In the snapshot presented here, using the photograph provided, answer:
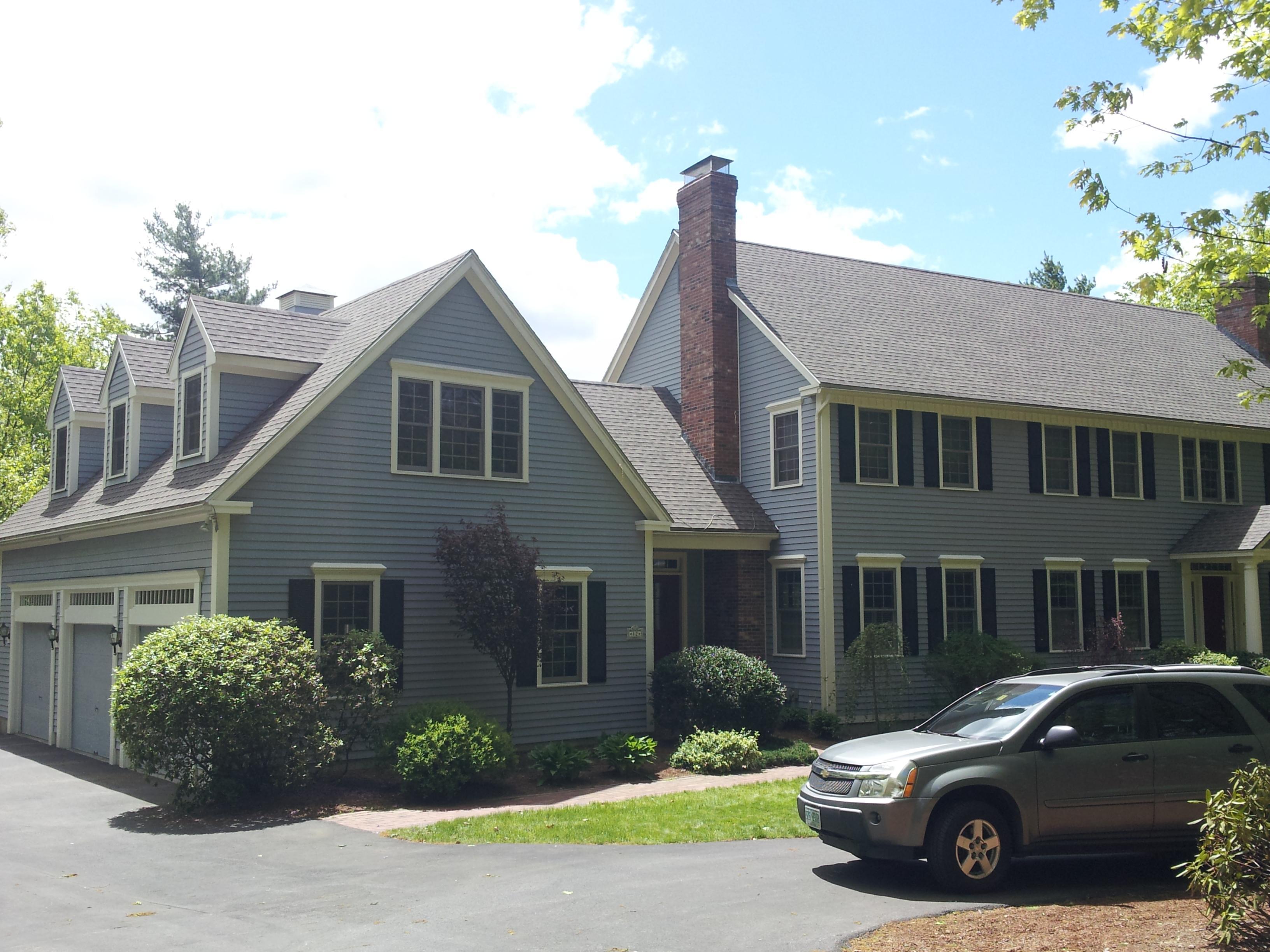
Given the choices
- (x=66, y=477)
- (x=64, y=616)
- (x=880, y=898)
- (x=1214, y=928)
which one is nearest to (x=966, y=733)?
(x=880, y=898)

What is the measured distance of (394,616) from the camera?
52.4 ft

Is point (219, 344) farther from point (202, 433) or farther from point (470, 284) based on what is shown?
point (470, 284)

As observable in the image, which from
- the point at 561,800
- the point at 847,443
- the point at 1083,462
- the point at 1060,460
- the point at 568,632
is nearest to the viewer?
the point at 561,800

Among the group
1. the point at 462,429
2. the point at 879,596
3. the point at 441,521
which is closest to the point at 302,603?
the point at 441,521

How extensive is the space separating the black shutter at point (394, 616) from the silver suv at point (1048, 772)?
785 centimetres

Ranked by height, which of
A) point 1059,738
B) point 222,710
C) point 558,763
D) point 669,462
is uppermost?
point 669,462

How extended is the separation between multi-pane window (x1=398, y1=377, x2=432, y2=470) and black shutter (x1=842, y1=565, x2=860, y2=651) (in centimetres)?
795

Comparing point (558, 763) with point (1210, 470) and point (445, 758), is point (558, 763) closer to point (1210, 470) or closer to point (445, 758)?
point (445, 758)

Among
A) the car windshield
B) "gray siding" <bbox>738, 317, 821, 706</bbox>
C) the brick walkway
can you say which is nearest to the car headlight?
the car windshield

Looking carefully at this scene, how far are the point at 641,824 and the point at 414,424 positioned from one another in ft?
24.2

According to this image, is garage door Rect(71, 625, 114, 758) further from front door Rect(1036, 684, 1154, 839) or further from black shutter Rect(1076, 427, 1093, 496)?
black shutter Rect(1076, 427, 1093, 496)

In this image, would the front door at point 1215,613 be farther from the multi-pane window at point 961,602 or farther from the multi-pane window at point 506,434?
the multi-pane window at point 506,434

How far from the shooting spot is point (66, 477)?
22062 millimetres

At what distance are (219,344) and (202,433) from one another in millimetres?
1328
